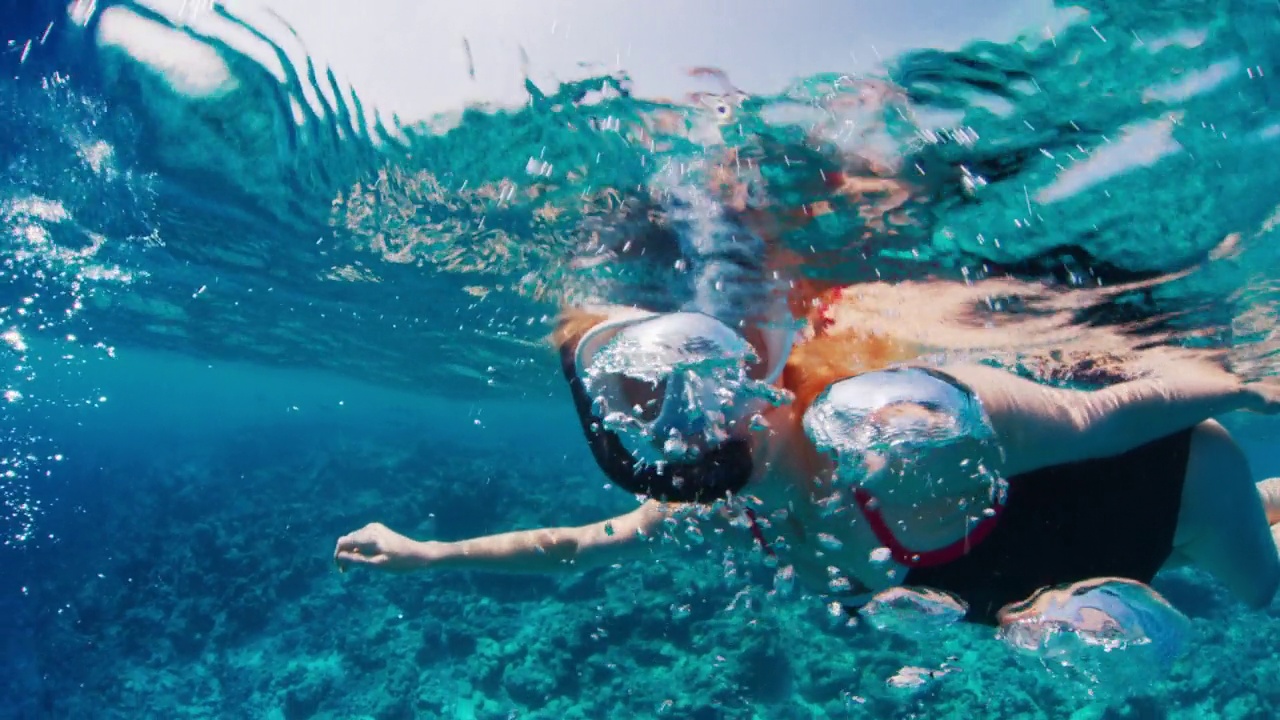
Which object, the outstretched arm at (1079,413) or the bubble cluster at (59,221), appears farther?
the bubble cluster at (59,221)

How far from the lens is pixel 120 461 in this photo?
36438mm

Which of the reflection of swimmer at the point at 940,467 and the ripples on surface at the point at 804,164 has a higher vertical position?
the ripples on surface at the point at 804,164

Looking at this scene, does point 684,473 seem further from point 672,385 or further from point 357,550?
point 357,550

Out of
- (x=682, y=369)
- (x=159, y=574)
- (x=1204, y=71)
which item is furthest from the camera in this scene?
(x=159, y=574)

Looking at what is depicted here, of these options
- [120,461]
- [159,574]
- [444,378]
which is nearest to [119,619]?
[159,574]

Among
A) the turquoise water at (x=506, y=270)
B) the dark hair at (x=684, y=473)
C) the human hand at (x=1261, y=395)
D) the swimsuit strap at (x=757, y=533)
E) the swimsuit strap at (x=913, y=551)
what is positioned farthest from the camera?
the turquoise water at (x=506, y=270)

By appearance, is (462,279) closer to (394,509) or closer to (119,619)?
(394,509)

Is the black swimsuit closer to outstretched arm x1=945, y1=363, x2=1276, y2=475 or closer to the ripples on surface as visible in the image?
outstretched arm x1=945, y1=363, x2=1276, y2=475

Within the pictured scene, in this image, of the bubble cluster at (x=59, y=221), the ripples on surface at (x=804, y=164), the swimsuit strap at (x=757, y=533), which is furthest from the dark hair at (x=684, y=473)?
the bubble cluster at (x=59, y=221)

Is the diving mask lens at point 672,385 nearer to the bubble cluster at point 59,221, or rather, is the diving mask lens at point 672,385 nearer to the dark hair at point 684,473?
the dark hair at point 684,473

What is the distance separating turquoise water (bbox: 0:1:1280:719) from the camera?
4426 millimetres

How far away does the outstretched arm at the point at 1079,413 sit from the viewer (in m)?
3.02

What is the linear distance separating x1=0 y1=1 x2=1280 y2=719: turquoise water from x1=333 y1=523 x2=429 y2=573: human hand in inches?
143

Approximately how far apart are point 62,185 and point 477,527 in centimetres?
1351
